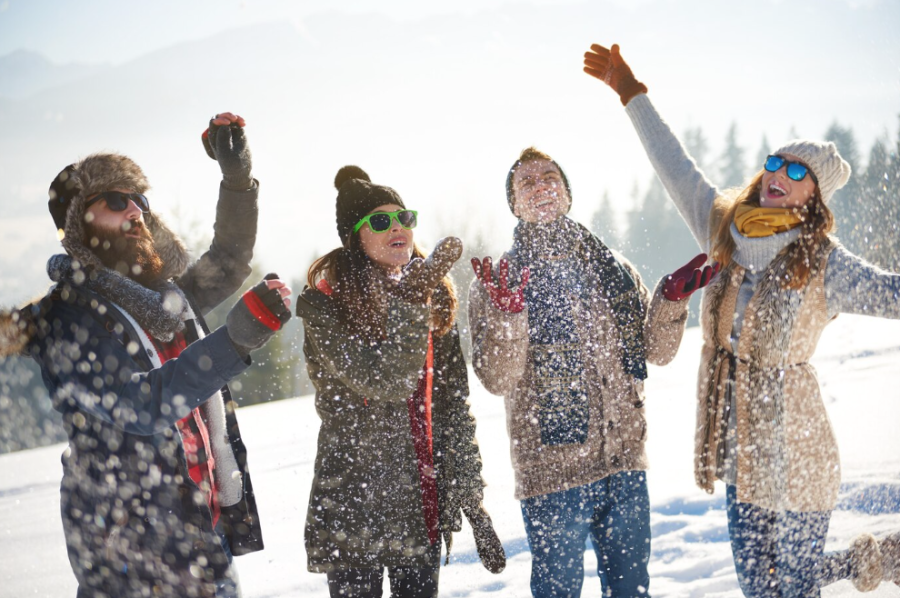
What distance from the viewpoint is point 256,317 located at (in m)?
1.89

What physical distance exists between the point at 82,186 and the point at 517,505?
3.96 meters

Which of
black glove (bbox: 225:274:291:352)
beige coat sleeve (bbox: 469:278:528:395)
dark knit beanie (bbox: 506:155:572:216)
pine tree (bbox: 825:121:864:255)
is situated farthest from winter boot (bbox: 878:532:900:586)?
pine tree (bbox: 825:121:864:255)

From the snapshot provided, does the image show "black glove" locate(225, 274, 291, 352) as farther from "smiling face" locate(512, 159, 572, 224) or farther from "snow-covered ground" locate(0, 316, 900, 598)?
"snow-covered ground" locate(0, 316, 900, 598)

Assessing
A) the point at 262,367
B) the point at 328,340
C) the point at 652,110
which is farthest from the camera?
the point at 262,367

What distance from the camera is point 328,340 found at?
2.54 m

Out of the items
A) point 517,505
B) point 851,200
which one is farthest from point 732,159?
point 517,505

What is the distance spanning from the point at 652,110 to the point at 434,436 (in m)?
1.99

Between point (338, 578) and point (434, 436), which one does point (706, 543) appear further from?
point (338, 578)

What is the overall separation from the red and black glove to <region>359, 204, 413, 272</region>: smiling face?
148 centimetres

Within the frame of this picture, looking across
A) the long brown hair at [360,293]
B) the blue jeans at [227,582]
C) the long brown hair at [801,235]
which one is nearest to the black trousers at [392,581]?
the blue jeans at [227,582]

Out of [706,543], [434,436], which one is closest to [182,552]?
[434,436]

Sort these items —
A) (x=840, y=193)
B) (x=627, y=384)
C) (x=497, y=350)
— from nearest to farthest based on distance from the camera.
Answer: (x=497, y=350), (x=627, y=384), (x=840, y=193)

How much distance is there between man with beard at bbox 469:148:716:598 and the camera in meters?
2.76

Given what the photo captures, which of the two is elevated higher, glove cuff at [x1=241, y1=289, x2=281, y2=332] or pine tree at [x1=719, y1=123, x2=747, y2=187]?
pine tree at [x1=719, y1=123, x2=747, y2=187]
